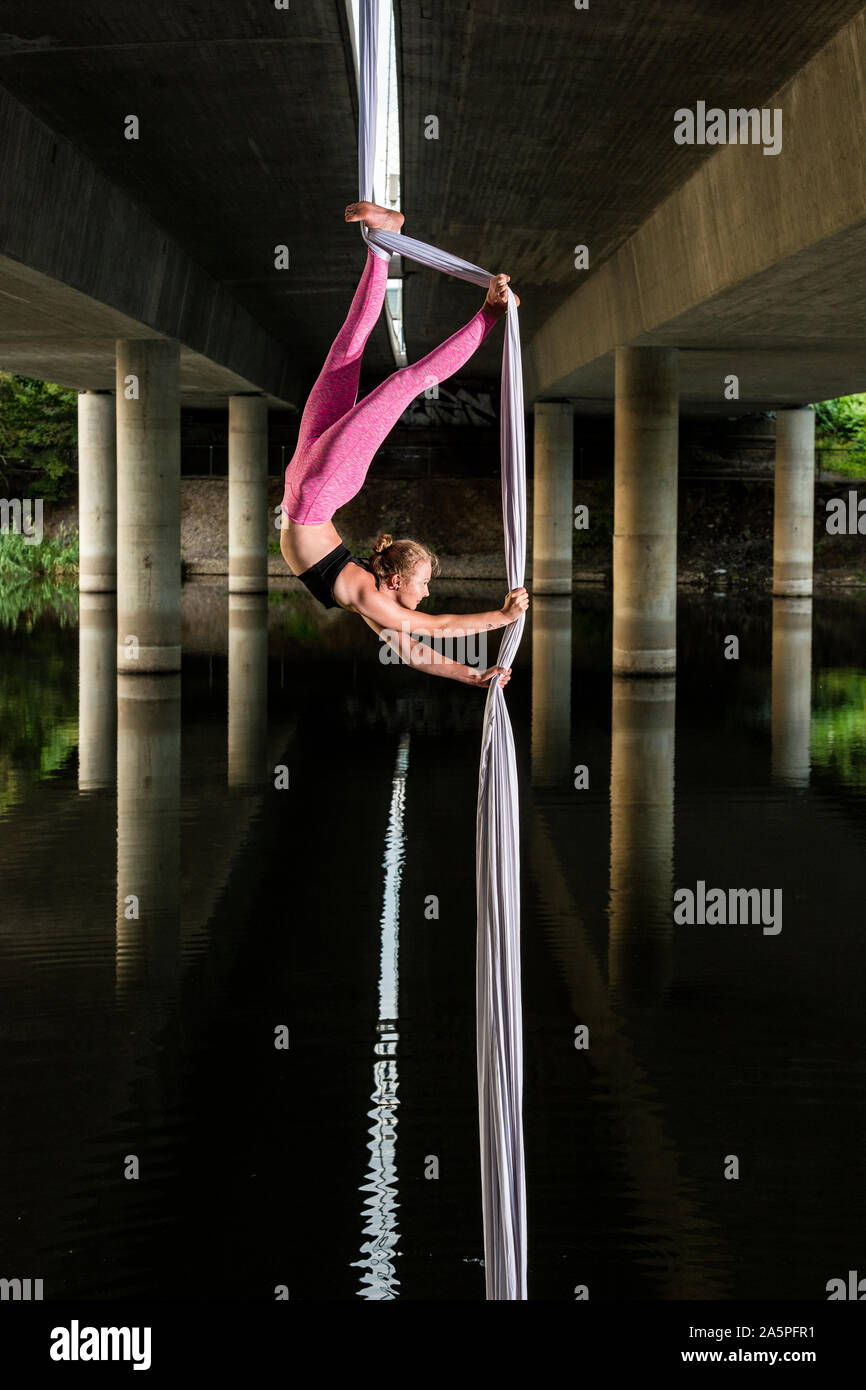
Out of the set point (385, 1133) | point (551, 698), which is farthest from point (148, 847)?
point (551, 698)

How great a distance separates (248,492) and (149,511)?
52.6 feet

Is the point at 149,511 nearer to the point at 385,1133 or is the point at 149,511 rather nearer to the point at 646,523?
the point at 646,523

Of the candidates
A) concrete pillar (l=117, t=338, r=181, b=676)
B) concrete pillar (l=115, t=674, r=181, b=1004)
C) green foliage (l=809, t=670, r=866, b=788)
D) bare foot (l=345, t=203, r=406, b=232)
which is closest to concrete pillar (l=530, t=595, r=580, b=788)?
green foliage (l=809, t=670, r=866, b=788)

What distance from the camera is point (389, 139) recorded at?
16.8 meters

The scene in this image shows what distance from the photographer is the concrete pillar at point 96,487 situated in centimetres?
3931

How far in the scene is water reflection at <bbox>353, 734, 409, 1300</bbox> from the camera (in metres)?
5.43

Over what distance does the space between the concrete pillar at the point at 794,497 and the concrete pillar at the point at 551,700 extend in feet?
21.7

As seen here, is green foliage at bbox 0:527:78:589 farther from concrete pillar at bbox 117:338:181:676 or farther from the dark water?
the dark water

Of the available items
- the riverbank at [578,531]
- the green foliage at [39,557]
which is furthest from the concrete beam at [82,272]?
the green foliage at [39,557]

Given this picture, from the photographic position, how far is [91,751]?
55.0 ft

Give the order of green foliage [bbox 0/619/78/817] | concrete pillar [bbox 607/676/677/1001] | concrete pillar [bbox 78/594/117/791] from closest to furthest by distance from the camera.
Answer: concrete pillar [bbox 607/676/677/1001] < green foliage [bbox 0/619/78/817] < concrete pillar [bbox 78/594/117/791]

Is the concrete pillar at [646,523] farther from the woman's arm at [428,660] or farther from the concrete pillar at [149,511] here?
the woman's arm at [428,660]

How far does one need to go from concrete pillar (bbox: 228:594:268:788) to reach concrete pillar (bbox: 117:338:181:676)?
1405 mm
